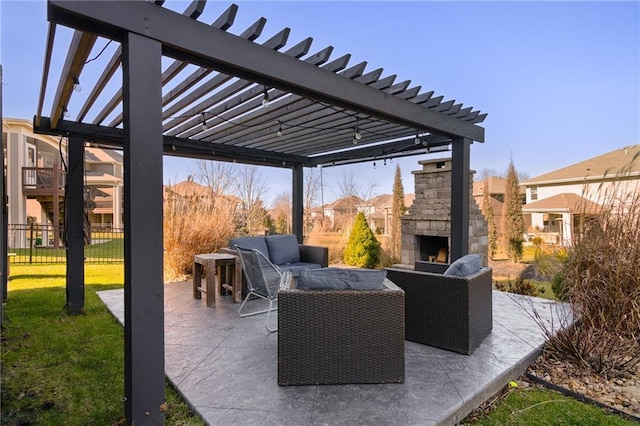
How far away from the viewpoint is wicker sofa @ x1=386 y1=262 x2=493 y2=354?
309cm

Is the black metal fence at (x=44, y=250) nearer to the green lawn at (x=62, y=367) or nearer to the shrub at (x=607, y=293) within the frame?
the green lawn at (x=62, y=367)

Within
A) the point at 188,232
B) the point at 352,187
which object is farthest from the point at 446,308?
the point at 352,187

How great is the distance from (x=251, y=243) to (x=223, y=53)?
378 centimetres

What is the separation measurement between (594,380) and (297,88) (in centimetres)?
342

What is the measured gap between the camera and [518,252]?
38.1 ft

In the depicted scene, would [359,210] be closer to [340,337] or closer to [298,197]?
[298,197]

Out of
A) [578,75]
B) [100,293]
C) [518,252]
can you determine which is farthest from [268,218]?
[578,75]

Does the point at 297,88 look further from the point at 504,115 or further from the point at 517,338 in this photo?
the point at 504,115

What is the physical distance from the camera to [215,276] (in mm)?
5191

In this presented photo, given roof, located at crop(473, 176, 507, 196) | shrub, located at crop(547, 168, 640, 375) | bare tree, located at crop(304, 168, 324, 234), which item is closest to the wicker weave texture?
shrub, located at crop(547, 168, 640, 375)

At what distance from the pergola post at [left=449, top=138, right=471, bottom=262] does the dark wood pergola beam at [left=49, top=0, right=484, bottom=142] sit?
1.18 meters

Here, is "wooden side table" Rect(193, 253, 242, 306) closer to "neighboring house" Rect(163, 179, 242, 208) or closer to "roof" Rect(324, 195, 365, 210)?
"neighboring house" Rect(163, 179, 242, 208)

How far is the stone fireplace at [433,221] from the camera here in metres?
7.33

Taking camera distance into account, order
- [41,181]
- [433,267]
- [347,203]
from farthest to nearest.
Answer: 1. [347,203]
2. [41,181]
3. [433,267]
